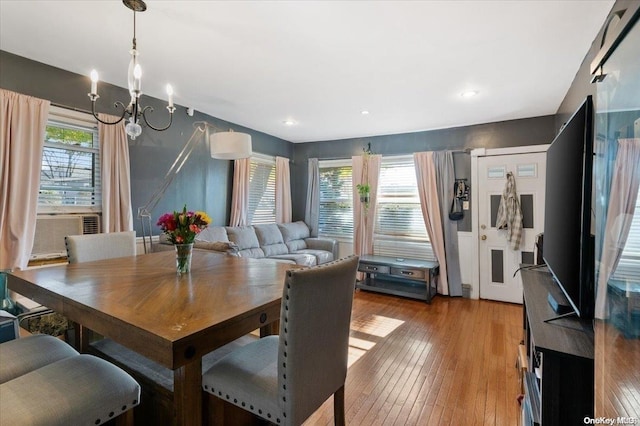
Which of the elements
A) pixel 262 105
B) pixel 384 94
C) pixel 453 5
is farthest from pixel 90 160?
pixel 453 5

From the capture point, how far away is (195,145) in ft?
13.0

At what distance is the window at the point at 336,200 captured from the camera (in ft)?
17.7

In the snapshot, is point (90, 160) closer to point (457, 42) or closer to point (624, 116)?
point (457, 42)

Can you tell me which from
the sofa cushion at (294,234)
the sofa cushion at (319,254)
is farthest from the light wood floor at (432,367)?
the sofa cushion at (294,234)

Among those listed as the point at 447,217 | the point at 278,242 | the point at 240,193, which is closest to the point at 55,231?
the point at 240,193

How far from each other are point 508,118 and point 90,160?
4965 mm

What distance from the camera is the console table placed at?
13.7ft

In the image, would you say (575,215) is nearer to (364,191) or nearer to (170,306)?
(170,306)

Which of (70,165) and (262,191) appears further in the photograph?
(262,191)

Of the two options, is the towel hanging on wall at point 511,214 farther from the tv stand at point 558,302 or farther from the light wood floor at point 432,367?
the tv stand at point 558,302

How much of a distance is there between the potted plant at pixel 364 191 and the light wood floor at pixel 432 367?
5.75 ft

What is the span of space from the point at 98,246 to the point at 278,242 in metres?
2.81

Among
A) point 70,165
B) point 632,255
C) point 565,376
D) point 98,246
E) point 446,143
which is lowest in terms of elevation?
point 565,376

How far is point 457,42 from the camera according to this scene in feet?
7.14
